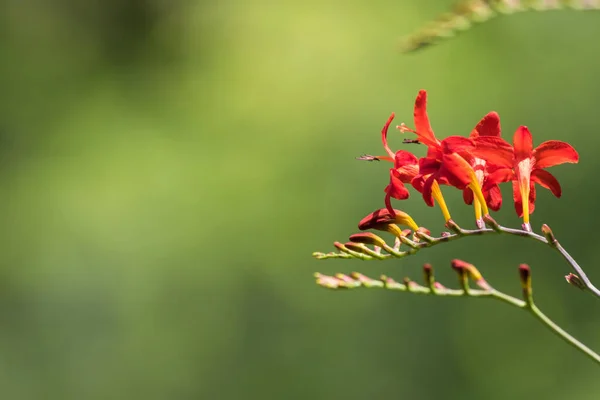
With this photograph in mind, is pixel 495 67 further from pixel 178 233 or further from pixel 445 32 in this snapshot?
pixel 445 32

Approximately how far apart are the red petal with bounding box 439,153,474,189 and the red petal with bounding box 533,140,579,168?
11cm

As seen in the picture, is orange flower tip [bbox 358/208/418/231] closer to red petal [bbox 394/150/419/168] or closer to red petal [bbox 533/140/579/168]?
red petal [bbox 394/150/419/168]

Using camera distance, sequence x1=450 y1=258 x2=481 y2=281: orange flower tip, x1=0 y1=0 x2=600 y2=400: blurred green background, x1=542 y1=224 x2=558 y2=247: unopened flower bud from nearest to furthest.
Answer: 1. x1=450 y1=258 x2=481 y2=281: orange flower tip
2. x1=542 y1=224 x2=558 y2=247: unopened flower bud
3. x1=0 y1=0 x2=600 y2=400: blurred green background

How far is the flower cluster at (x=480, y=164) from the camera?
3.83 feet

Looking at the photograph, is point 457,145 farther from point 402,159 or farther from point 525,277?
point 525,277

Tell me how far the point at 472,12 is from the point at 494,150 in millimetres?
219

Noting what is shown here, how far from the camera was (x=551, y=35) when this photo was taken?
5.56 meters

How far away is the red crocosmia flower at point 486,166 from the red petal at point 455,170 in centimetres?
4

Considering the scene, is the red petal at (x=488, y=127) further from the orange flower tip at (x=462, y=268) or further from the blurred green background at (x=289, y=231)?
the blurred green background at (x=289, y=231)

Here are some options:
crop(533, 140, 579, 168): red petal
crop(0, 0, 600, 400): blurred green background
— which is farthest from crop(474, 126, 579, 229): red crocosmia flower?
crop(0, 0, 600, 400): blurred green background

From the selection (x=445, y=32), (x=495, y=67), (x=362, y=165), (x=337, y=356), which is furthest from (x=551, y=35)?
(x=445, y=32)

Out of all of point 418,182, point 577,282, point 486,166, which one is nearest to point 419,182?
point 418,182

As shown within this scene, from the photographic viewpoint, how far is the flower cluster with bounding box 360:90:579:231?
3.83 feet

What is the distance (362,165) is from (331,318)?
3.14 ft
